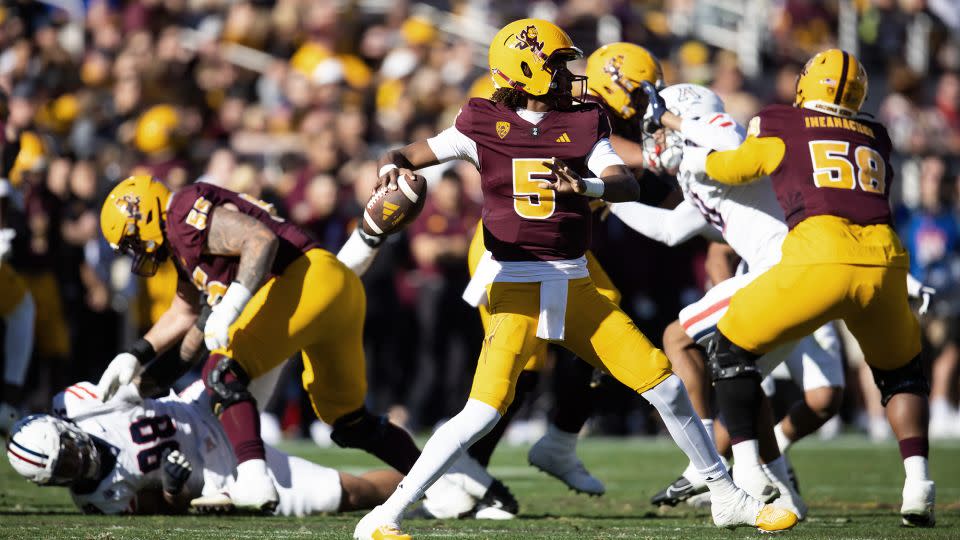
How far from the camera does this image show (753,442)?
5.90 metres

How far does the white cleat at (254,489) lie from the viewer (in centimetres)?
583

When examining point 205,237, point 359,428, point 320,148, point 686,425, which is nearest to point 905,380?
point 686,425

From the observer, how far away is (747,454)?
19.2 feet

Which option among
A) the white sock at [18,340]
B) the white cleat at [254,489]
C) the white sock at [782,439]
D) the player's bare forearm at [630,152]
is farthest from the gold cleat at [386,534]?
the white sock at [18,340]

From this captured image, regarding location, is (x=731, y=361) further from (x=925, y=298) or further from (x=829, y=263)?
(x=925, y=298)

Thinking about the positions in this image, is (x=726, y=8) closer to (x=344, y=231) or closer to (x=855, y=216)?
(x=344, y=231)

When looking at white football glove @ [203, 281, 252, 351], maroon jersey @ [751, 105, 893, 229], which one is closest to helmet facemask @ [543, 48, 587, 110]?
maroon jersey @ [751, 105, 893, 229]

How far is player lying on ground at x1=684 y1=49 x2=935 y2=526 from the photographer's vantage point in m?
5.57

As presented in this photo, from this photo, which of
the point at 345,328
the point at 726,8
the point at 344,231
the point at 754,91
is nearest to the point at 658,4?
the point at 726,8

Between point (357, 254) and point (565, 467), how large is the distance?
1429 millimetres

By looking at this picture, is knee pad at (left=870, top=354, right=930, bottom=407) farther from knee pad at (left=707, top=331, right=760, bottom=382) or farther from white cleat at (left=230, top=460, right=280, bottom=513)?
white cleat at (left=230, top=460, right=280, bottom=513)

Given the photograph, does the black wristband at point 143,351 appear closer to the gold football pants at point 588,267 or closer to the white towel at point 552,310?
the gold football pants at point 588,267

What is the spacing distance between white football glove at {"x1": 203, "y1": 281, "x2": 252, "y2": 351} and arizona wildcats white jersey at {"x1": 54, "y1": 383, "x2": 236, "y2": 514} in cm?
64

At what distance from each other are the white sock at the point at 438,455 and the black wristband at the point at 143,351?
1.76 metres
